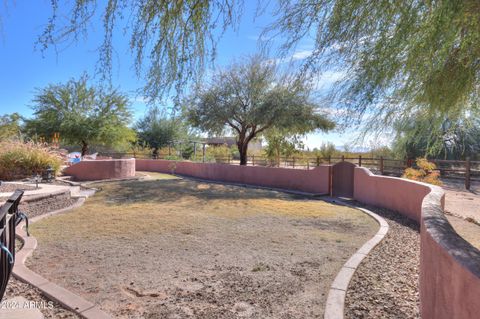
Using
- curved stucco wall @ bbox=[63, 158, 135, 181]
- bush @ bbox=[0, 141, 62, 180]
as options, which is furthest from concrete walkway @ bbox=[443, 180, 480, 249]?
bush @ bbox=[0, 141, 62, 180]

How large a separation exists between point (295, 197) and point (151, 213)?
5.17 m

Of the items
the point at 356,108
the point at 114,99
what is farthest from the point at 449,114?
the point at 114,99

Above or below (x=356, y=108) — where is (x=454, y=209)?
below

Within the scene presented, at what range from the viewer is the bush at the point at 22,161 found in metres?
11.9

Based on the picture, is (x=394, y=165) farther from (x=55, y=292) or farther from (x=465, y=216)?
(x=55, y=292)

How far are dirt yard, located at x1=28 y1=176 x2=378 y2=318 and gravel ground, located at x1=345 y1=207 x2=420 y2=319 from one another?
1.08 ft

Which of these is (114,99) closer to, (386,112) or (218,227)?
(218,227)

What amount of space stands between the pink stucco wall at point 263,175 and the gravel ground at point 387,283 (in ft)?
21.0

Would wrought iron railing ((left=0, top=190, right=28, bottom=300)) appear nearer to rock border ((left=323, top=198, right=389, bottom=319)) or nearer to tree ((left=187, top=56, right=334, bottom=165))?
rock border ((left=323, top=198, right=389, bottom=319))

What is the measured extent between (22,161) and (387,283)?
1270 cm

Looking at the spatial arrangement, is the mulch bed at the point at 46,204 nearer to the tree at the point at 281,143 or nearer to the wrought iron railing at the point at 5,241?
the wrought iron railing at the point at 5,241

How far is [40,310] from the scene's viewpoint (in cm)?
306

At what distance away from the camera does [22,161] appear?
12.1 meters

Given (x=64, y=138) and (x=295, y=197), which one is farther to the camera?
(x=64, y=138)
